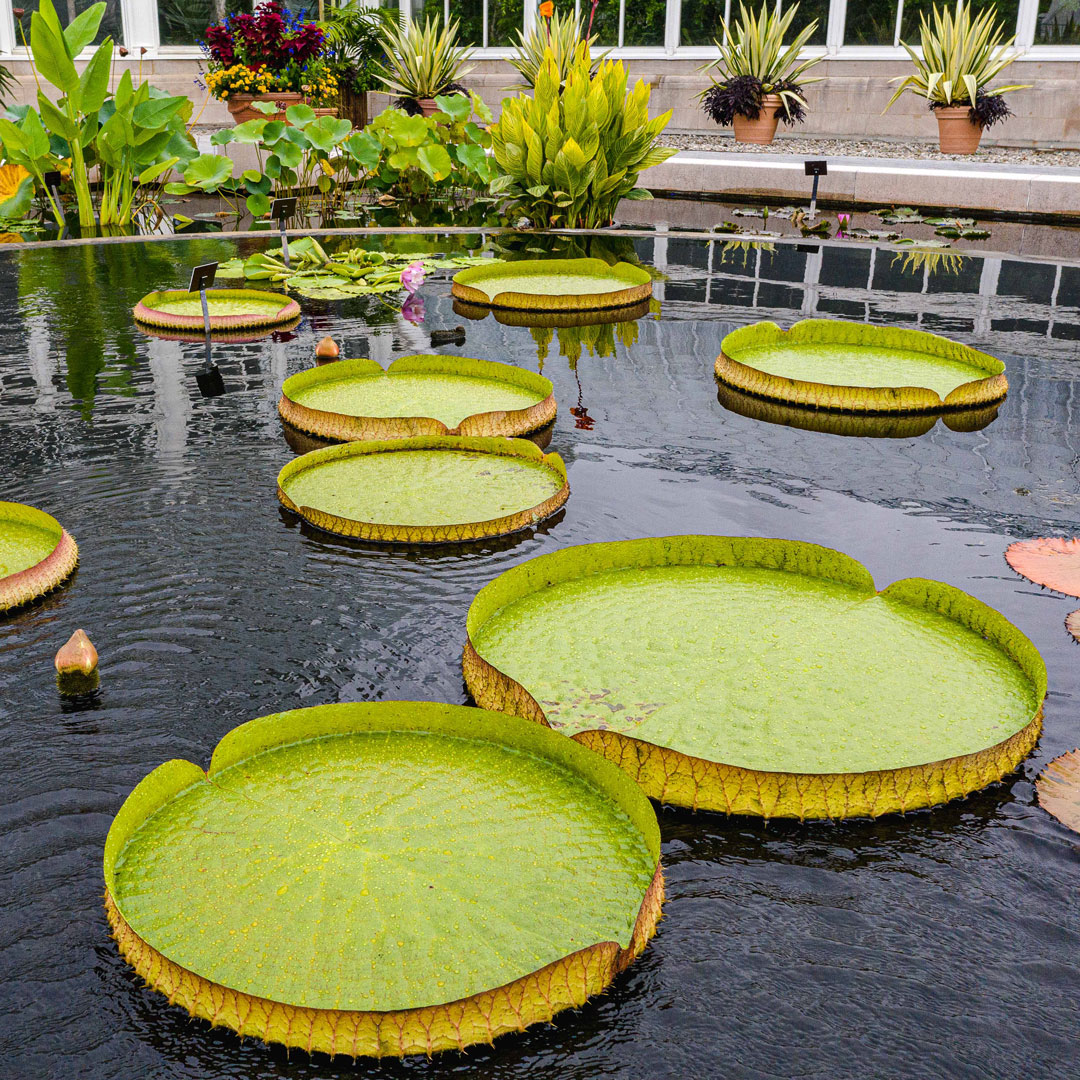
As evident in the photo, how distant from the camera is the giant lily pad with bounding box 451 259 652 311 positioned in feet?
21.2

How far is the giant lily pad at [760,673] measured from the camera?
86.7 inches

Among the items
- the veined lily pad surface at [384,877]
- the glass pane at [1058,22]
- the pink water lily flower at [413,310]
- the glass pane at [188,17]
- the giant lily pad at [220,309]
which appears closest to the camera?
the veined lily pad surface at [384,877]

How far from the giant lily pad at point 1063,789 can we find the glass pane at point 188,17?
20990 mm

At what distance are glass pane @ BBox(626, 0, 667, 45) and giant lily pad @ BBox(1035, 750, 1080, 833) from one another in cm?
1977

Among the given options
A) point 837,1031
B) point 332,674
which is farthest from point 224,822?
point 837,1031

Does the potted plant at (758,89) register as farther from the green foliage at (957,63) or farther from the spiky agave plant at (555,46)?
the spiky agave plant at (555,46)

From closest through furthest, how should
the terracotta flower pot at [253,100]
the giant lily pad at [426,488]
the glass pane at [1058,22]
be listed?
the giant lily pad at [426,488], the terracotta flower pot at [253,100], the glass pane at [1058,22]

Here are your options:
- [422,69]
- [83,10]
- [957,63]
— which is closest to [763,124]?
[957,63]

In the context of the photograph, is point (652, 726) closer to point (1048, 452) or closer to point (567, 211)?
point (1048, 452)

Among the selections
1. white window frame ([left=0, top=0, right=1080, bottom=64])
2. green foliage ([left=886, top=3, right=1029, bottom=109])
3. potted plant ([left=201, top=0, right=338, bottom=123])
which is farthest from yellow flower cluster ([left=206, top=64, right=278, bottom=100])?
green foliage ([left=886, top=3, right=1029, bottom=109])

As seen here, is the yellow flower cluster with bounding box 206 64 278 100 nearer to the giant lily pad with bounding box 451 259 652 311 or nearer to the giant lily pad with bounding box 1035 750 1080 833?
the giant lily pad with bounding box 451 259 652 311

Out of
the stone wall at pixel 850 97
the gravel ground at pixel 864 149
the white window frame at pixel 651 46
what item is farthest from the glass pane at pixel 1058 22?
the gravel ground at pixel 864 149

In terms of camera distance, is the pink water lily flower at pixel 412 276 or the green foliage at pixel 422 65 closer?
the pink water lily flower at pixel 412 276

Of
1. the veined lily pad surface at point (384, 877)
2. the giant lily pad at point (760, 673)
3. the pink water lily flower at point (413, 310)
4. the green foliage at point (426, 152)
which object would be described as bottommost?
the veined lily pad surface at point (384, 877)
